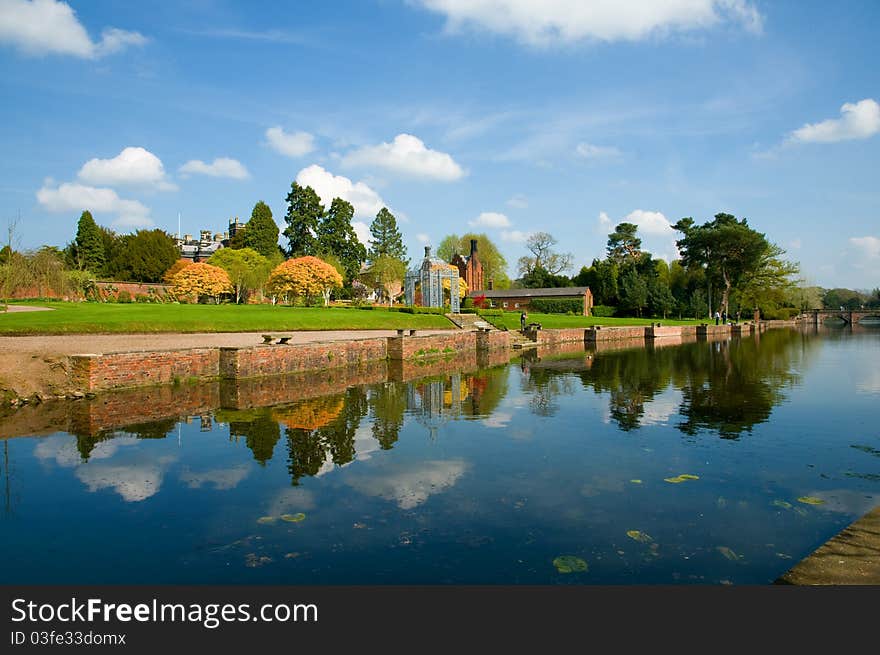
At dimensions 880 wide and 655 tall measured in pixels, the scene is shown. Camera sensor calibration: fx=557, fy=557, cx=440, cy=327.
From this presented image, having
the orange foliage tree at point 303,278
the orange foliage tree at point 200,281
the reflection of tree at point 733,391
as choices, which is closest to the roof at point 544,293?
the orange foliage tree at point 303,278

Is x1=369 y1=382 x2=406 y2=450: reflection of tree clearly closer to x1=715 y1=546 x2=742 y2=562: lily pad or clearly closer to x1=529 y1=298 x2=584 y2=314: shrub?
x1=715 y1=546 x2=742 y2=562: lily pad

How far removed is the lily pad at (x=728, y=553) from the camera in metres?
5.31

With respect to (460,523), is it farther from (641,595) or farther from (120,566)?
(120,566)

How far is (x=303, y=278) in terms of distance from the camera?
52875 millimetres

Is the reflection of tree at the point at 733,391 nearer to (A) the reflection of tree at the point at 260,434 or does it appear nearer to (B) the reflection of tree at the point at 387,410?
(B) the reflection of tree at the point at 387,410

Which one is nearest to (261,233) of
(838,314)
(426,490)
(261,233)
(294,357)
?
(261,233)

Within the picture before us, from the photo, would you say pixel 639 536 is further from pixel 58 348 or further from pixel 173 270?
pixel 173 270

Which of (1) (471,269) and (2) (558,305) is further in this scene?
(1) (471,269)

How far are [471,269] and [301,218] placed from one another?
30.5m

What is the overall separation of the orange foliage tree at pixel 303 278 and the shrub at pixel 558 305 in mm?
30436

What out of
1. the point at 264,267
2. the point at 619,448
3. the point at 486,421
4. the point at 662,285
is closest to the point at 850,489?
the point at 619,448

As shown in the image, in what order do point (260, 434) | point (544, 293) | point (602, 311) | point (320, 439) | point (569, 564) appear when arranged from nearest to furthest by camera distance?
1. point (569, 564)
2. point (320, 439)
3. point (260, 434)
4. point (602, 311)
5. point (544, 293)

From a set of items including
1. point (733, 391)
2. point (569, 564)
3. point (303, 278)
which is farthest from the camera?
point (303, 278)

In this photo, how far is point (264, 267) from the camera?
62781mm
